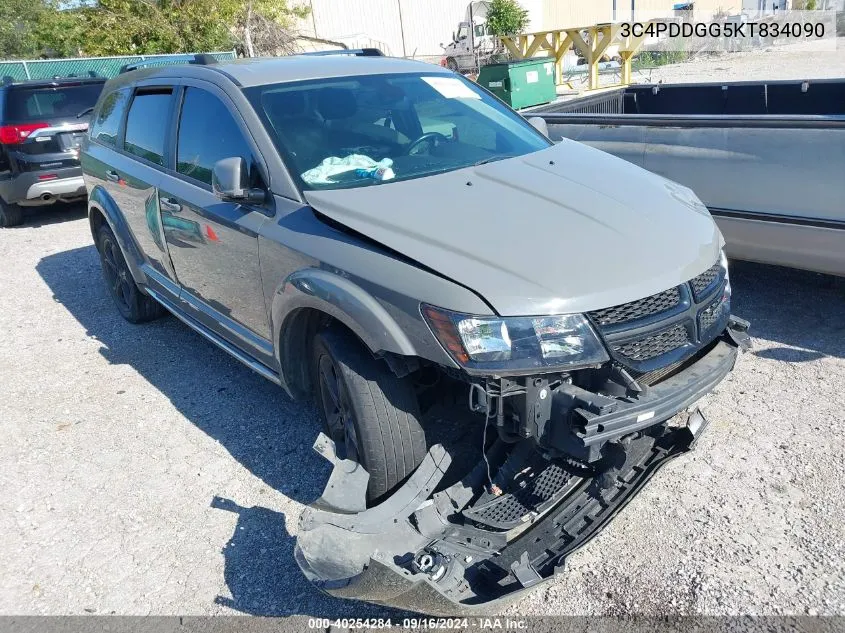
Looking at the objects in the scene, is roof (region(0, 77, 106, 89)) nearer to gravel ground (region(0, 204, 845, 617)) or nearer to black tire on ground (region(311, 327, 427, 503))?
gravel ground (region(0, 204, 845, 617))

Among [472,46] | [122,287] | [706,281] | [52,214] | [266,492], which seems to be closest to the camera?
[706,281]

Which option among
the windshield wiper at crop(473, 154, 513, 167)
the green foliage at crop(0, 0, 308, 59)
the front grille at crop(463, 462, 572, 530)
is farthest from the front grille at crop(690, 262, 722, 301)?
the green foliage at crop(0, 0, 308, 59)

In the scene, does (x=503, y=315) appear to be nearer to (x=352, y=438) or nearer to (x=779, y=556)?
(x=352, y=438)

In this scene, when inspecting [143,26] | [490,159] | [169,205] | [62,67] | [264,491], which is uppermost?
[143,26]

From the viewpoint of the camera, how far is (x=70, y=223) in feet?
31.9

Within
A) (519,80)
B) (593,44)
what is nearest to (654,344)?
(519,80)

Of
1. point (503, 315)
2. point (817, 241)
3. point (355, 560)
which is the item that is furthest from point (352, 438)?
point (817, 241)

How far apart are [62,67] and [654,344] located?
59.7 ft

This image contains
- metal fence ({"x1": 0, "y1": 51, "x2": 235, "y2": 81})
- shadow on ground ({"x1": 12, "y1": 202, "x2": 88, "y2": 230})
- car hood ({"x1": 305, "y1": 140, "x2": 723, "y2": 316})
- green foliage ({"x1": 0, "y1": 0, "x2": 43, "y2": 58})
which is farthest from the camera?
green foliage ({"x1": 0, "y1": 0, "x2": 43, "y2": 58})

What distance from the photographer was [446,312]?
8.12 feet

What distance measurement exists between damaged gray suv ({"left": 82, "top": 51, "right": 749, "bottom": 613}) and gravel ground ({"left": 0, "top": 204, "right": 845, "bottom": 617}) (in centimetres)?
32

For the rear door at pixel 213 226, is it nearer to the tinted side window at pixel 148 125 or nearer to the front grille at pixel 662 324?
the tinted side window at pixel 148 125

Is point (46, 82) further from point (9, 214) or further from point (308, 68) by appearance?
point (308, 68)

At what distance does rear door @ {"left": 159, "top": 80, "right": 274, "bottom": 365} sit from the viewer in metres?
3.44
